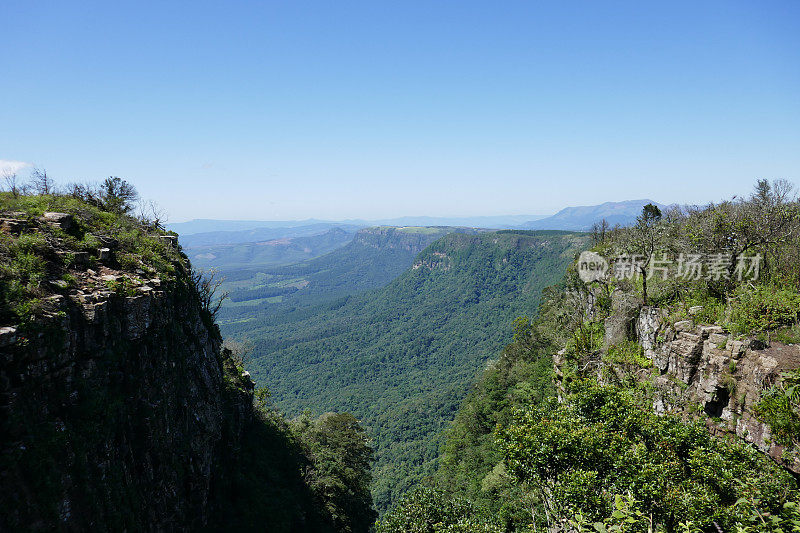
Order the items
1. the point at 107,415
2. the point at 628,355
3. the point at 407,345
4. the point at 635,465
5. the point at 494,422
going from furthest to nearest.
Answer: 1. the point at 407,345
2. the point at 494,422
3. the point at 628,355
4. the point at 635,465
5. the point at 107,415

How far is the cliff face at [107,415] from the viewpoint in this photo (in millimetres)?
7949

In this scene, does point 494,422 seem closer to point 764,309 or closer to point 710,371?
point 710,371

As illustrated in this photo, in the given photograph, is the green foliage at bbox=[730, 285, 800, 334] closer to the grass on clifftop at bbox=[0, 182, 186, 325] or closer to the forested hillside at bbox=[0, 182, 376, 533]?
the forested hillside at bbox=[0, 182, 376, 533]

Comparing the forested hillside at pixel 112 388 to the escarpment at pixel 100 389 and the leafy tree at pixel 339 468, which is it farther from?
the leafy tree at pixel 339 468

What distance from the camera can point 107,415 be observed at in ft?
33.1

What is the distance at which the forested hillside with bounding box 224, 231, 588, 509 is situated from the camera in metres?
73.4

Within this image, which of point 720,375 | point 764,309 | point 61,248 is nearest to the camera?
point 61,248

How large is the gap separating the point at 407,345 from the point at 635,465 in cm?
12477

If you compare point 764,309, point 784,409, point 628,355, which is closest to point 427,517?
point 784,409

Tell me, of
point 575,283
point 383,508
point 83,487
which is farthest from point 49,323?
point 383,508

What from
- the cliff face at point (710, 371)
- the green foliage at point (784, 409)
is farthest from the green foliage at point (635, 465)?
the cliff face at point (710, 371)

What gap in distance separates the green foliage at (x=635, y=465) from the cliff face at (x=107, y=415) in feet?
39.8

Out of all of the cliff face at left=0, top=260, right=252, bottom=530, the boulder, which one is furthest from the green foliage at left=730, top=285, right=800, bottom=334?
the boulder

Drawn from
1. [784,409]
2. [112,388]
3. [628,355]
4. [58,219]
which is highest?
[58,219]
